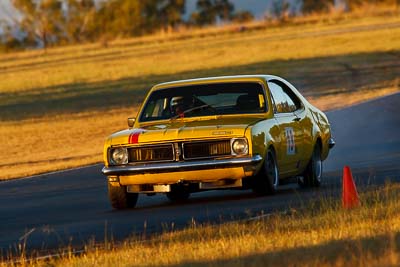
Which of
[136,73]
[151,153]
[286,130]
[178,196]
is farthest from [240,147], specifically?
[136,73]

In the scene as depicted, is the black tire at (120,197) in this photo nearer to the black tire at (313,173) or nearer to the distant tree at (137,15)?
the black tire at (313,173)

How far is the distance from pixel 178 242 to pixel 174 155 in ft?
10.9

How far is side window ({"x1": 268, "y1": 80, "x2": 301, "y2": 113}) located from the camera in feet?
53.3

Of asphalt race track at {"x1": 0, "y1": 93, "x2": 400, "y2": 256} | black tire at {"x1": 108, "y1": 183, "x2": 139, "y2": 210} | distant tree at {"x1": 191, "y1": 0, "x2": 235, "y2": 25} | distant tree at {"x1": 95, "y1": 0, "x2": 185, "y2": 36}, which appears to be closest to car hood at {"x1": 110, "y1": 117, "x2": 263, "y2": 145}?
black tire at {"x1": 108, "y1": 183, "x2": 139, "y2": 210}

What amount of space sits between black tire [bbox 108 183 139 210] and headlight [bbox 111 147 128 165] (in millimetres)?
275

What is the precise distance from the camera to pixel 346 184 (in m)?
13.1

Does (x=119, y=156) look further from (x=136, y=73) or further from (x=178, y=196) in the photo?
(x=136, y=73)

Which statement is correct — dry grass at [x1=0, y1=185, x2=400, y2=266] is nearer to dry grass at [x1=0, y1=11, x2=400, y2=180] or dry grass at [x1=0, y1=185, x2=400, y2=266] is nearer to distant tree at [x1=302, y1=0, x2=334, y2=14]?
dry grass at [x1=0, y1=11, x2=400, y2=180]

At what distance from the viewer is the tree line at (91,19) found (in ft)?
355

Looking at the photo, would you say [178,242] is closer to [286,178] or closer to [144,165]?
[144,165]

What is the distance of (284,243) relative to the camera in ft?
34.1

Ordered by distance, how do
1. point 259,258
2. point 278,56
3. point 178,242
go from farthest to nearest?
1. point 278,56
2. point 178,242
3. point 259,258

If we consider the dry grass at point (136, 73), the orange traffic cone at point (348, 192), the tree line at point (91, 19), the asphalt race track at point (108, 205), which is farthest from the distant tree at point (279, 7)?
the orange traffic cone at point (348, 192)

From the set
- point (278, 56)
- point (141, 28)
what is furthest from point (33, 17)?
point (278, 56)
